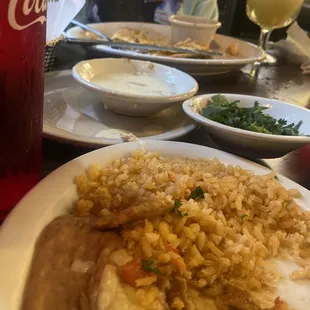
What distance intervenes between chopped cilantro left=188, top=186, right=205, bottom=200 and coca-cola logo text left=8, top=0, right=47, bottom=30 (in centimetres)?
40

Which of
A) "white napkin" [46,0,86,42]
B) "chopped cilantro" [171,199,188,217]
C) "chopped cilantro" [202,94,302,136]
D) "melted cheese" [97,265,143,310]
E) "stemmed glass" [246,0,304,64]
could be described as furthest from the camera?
"stemmed glass" [246,0,304,64]

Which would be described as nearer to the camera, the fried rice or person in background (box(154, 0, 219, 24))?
the fried rice

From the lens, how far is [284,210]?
848mm

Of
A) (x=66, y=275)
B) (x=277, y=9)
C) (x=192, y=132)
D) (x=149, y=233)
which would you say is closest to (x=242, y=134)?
(x=192, y=132)

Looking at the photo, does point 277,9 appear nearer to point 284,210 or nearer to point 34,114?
point 284,210

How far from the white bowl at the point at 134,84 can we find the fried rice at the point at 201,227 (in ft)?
0.98

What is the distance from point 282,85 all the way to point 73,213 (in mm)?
1505

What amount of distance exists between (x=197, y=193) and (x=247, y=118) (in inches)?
16.9

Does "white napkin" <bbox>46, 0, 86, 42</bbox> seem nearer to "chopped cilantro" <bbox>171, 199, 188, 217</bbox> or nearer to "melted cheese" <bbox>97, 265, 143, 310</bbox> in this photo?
"chopped cilantro" <bbox>171, 199, 188, 217</bbox>

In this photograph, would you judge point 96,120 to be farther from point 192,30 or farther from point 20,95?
point 192,30

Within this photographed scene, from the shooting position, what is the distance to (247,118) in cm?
117

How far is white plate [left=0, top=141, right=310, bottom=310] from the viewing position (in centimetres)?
59

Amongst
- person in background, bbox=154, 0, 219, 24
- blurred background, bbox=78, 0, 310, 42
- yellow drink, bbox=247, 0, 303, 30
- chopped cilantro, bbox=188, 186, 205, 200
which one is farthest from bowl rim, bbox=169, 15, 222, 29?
chopped cilantro, bbox=188, 186, 205, 200

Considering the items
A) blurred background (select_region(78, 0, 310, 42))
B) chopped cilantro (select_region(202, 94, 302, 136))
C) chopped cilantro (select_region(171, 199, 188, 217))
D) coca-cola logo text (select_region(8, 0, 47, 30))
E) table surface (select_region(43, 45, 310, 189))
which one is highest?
coca-cola logo text (select_region(8, 0, 47, 30))
